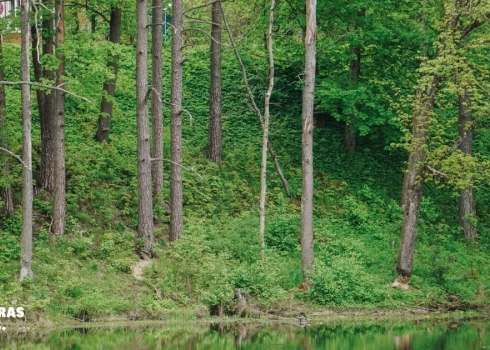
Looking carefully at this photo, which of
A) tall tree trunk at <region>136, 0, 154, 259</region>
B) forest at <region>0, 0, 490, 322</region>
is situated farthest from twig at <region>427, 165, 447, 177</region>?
tall tree trunk at <region>136, 0, 154, 259</region>

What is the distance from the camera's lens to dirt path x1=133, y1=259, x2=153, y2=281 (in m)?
23.8

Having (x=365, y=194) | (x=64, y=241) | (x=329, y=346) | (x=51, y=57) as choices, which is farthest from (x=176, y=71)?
(x=329, y=346)

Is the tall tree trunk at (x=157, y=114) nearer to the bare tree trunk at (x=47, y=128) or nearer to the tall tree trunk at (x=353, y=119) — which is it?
the bare tree trunk at (x=47, y=128)

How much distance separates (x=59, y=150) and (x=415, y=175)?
32.4 ft

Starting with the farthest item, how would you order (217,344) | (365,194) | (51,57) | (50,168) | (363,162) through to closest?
(363,162) < (365,194) < (50,168) < (51,57) < (217,344)

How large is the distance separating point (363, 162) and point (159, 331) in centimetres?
1554

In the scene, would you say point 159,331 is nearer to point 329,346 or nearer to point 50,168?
point 329,346

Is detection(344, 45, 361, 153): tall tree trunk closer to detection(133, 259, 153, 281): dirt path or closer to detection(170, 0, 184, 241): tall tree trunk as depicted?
detection(170, 0, 184, 241): tall tree trunk

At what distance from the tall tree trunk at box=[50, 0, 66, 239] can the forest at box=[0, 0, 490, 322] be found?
2.0 inches

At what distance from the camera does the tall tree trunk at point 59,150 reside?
79.4 ft

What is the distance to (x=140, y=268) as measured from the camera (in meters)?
24.3

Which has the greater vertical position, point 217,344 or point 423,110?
point 423,110

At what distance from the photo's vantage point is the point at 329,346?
18656mm

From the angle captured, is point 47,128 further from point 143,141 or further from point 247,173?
point 247,173
